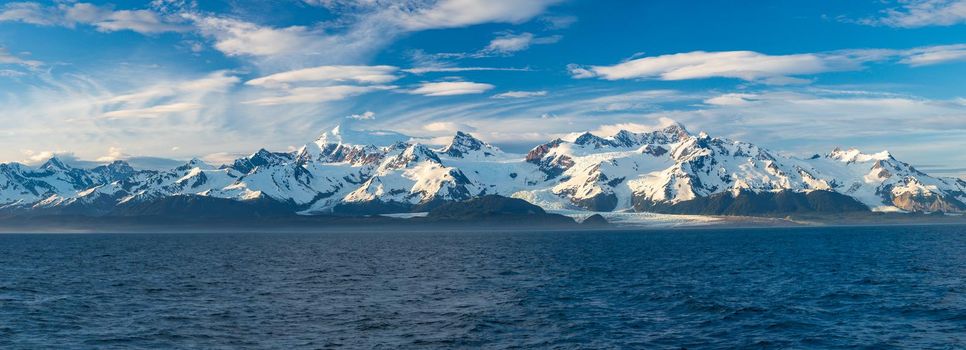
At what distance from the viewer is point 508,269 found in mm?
140625

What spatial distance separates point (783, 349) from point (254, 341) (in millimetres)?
41055

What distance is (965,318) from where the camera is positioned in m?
74.9

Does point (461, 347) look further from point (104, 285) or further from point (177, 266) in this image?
point (177, 266)

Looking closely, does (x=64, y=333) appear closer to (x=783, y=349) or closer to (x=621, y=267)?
(x=783, y=349)

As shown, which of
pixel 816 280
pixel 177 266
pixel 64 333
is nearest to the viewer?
pixel 64 333

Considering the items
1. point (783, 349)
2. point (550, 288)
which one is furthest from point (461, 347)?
point (550, 288)

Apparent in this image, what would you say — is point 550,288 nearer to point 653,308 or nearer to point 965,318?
point 653,308

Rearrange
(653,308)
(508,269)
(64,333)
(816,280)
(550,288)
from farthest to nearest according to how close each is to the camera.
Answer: (508,269), (816,280), (550,288), (653,308), (64,333)

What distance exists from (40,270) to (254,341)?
9708 cm

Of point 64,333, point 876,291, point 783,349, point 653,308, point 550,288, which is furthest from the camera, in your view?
point 550,288

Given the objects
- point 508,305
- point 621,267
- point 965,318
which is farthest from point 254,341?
point 621,267

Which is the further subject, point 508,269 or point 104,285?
point 508,269

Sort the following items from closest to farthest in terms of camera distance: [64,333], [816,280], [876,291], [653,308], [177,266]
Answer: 1. [64,333]
2. [653,308]
3. [876,291]
4. [816,280]
5. [177,266]

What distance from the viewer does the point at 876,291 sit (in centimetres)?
9781
